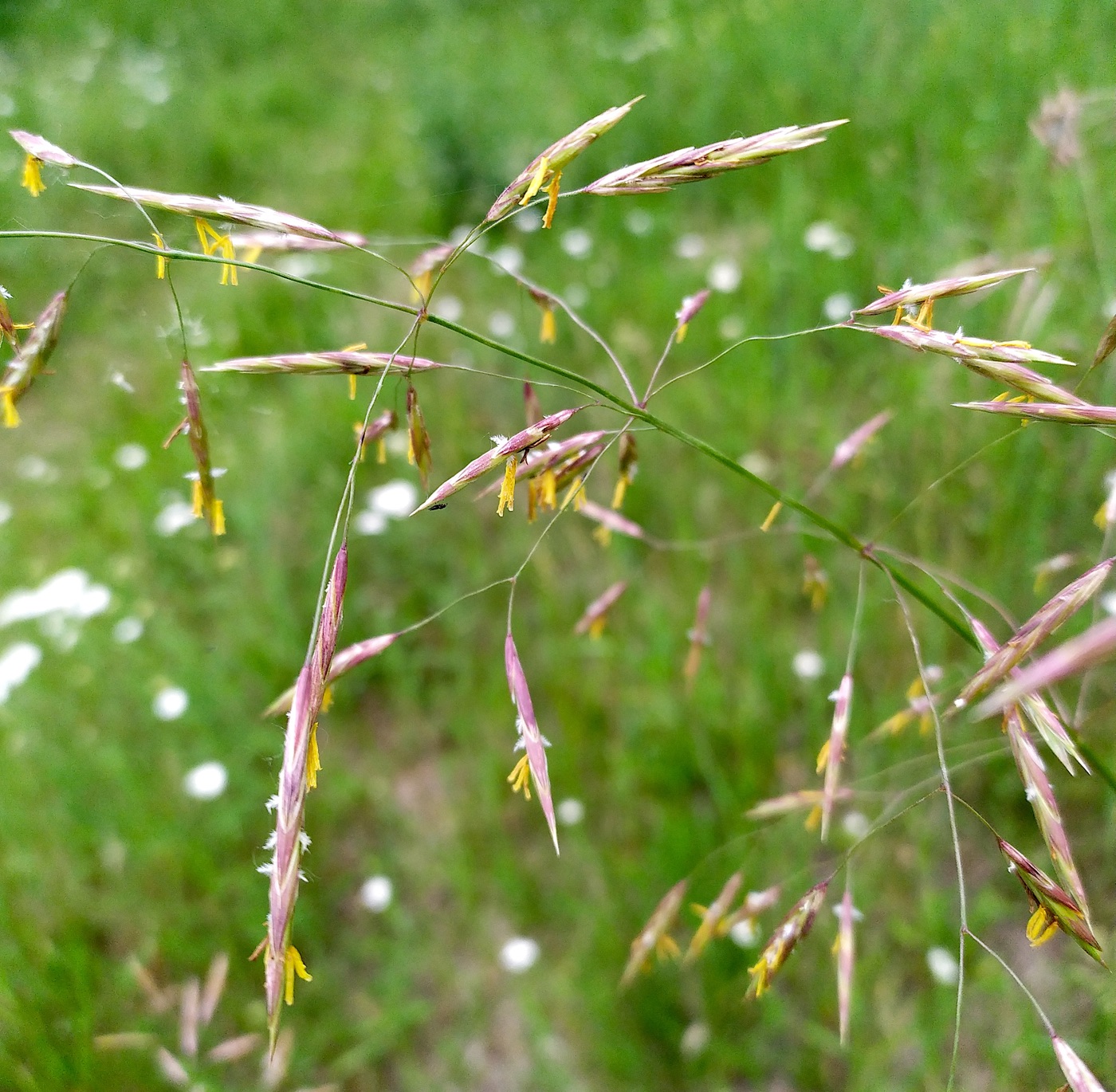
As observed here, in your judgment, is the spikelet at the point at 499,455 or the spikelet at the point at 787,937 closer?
the spikelet at the point at 499,455

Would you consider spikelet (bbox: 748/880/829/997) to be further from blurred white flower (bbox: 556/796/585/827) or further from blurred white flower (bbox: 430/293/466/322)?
blurred white flower (bbox: 430/293/466/322)

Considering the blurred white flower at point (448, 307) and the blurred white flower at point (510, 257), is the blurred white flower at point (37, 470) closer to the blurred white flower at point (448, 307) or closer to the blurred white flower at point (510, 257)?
the blurred white flower at point (448, 307)

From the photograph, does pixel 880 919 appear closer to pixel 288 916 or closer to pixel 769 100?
pixel 288 916

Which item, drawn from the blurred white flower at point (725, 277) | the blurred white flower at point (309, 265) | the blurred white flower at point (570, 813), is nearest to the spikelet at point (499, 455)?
the blurred white flower at point (570, 813)

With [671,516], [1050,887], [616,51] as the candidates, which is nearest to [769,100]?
[616,51]

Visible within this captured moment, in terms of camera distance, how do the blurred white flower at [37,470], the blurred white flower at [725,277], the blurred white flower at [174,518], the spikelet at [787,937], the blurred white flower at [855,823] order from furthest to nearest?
the blurred white flower at [37,470] < the blurred white flower at [725,277] < the blurred white flower at [174,518] < the blurred white flower at [855,823] < the spikelet at [787,937]

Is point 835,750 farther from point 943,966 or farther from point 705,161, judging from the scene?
point 943,966

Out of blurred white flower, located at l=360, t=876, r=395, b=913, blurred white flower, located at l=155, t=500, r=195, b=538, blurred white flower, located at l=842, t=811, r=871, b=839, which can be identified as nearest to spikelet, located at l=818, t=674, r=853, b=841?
blurred white flower, located at l=842, t=811, r=871, b=839

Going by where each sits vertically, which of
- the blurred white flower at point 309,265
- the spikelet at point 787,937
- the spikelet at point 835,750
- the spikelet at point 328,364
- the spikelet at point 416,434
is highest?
the spikelet at point 328,364
